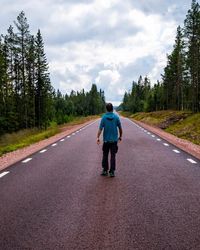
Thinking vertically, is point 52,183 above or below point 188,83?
below

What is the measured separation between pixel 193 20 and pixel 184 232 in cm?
5137

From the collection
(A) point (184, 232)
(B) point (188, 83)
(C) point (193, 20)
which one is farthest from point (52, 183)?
(B) point (188, 83)

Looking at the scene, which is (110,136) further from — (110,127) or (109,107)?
(109,107)

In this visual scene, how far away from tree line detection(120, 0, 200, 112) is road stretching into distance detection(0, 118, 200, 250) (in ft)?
136

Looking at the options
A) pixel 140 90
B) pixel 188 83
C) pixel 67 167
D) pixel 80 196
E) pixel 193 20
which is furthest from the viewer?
pixel 140 90

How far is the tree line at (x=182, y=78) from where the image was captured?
52938 millimetres

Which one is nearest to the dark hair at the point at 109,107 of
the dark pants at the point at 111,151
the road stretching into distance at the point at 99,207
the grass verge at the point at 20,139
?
the dark pants at the point at 111,151

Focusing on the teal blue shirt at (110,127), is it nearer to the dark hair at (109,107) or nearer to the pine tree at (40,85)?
the dark hair at (109,107)

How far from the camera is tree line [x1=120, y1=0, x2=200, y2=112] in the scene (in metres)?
52.9

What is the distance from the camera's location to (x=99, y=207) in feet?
21.5

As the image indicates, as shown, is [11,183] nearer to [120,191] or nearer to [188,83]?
[120,191]

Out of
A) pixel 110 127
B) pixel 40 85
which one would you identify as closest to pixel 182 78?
pixel 40 85

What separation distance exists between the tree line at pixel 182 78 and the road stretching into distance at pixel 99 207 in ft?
136

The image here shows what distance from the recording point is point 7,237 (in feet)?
16.4
